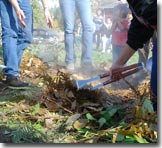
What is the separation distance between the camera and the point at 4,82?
5.01 ft

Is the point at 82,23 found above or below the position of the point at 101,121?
above

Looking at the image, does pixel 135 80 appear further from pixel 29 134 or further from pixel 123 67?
pixel 29 134

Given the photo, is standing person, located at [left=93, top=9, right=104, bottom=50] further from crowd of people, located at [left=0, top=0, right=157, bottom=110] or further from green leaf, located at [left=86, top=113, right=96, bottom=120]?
green leaf, located at [left=86, top=113, right=96, bottom=120]

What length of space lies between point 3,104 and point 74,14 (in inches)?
13.7

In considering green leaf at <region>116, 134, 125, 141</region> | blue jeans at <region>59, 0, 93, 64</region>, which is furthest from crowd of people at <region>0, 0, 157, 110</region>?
green leaf at <region>116, 134, 125, 141</region>

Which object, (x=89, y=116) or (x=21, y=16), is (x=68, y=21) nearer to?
(x=21, y=16)

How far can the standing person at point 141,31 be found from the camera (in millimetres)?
1184

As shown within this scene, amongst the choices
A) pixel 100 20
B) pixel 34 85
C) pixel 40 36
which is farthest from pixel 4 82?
pixel 100 20

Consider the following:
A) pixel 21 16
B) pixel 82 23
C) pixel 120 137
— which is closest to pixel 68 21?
pixel 82 23

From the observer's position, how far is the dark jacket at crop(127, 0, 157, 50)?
1183mm

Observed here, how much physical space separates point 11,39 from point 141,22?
473 mm

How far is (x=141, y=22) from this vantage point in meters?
1.23

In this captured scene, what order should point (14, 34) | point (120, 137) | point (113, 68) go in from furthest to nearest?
point (14, 34)
point (113, 68)
point (120, 137)

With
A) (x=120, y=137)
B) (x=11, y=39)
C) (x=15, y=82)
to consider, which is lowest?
(x=120, y=137)
